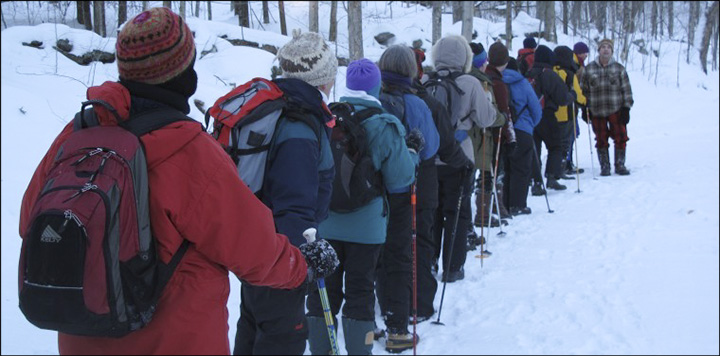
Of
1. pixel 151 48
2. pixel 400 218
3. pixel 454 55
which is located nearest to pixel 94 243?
pixel 151 48

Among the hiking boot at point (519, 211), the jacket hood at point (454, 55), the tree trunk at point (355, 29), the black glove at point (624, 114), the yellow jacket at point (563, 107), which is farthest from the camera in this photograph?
the tree trunk at point (355, 29)

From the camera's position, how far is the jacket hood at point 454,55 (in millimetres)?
5402

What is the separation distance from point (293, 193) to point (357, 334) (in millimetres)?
1557

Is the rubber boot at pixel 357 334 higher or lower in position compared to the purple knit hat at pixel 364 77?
lower

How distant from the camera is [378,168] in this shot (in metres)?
3.71

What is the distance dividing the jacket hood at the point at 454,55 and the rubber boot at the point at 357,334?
8.43 feet

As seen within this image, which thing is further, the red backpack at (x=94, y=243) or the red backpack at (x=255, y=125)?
the red backpack at (x=255, y=125)

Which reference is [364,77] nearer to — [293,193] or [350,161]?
[350,161]

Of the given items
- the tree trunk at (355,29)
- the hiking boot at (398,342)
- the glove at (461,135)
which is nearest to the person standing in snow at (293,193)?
the hiking boot at (398,342)

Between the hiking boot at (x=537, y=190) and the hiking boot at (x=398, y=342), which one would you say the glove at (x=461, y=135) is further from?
the hiking boot at (x=537, y=190)

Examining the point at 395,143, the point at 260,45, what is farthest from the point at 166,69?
the point at 260,45

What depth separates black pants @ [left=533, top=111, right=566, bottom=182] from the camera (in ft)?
29.9

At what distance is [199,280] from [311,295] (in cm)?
209

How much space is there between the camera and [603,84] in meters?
9.92
